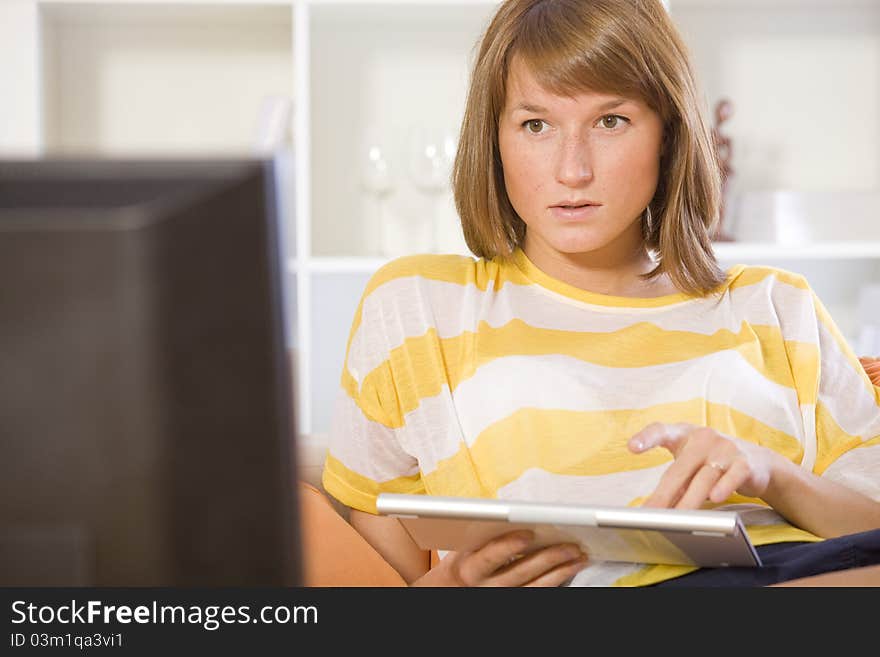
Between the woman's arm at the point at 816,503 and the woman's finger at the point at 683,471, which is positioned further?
the woman's arm at the point at 816,503

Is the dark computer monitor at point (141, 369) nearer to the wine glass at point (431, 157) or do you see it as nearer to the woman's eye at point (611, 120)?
the woman's eye at point (611, 120)

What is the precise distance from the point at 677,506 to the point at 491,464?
0.27 m

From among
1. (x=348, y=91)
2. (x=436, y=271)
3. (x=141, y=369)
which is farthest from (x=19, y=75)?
(x=141, y=369)

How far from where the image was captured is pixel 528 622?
22.9 inches

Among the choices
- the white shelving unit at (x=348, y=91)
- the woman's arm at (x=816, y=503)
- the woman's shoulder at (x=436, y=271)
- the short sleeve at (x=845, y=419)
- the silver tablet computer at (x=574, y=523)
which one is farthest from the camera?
the white shelving unit at (x=348, y=91)

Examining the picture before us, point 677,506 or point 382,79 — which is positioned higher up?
point 382,79

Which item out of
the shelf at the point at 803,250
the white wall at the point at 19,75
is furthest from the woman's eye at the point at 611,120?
the white wall at the point at 19,75

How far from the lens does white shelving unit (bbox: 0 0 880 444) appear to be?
2.55 metres

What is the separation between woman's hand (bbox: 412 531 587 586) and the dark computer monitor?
503 mm

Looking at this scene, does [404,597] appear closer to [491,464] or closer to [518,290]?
[491,464]

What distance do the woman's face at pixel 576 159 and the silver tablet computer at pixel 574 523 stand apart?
47cm

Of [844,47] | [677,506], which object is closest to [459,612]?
[677,506]

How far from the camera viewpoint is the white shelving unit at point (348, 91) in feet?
8.38

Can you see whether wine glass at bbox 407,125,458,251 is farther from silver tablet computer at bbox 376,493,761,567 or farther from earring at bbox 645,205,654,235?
silver tablet computer at bbox 376,493,761,567
